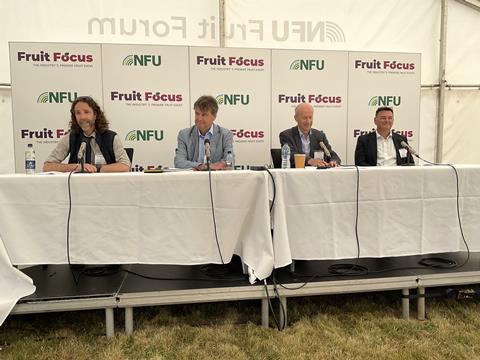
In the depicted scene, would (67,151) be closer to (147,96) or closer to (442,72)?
(147,96)

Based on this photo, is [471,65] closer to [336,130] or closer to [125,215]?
[336,130]

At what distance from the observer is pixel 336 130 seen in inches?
166

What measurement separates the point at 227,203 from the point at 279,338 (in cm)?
67

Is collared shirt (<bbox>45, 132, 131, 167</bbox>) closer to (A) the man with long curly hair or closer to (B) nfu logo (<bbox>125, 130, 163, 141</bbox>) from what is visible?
(A) the man with long curly hair

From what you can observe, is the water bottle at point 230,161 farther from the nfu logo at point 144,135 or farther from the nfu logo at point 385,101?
the nfu logo at point 385,101

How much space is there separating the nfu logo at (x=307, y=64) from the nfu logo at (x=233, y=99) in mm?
626

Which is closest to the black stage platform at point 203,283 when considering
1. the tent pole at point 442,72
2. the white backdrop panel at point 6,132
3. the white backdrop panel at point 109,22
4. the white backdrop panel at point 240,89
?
the white backdrop panel at point 240,89

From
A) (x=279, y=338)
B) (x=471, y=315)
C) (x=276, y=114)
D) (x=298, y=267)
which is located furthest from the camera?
(x=276, y=114)

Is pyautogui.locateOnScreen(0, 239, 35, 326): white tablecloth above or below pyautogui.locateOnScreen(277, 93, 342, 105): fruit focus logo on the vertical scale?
below

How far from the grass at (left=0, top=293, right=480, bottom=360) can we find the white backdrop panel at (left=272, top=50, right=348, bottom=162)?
2.46 m

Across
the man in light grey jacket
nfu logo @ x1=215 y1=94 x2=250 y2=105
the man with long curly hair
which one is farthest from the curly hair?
nfu logo @ x1=215 y1=94 x2=250 y2=105

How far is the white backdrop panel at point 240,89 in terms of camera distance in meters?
3.88

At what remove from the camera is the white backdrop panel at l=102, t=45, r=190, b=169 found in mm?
3746

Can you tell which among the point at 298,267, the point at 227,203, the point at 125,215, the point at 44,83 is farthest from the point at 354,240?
the point at 44,83
